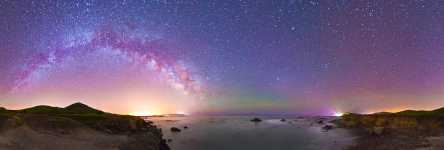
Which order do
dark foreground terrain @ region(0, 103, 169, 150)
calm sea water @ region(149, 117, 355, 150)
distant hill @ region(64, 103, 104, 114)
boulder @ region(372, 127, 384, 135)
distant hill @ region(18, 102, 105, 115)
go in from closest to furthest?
dark foreground terrain @ region(0, 103, 169, 150) < calm sea water @ region(149, 117, 355, 150) < boulder @ region(372, 127, 384, 135) < distant hill @ region(18, 102, 105, 115) < distant hill @ region(64, 103, 104, 114)

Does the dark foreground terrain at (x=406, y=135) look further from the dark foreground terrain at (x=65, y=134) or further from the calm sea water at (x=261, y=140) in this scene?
the dark foreground terrain at (x=65, y=134)

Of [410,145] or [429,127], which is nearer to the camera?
[410,145]

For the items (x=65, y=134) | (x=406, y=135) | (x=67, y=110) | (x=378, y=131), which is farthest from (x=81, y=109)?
(x=406, y=135)

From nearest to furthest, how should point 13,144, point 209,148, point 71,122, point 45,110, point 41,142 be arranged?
point 13,144 < point 41,142 < point 71,122 < point 209,148 < point 45,110

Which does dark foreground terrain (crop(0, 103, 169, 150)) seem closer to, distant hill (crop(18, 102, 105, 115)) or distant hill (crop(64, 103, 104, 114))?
distant hill (crop(18, 102, 105, 115))

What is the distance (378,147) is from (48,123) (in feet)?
133

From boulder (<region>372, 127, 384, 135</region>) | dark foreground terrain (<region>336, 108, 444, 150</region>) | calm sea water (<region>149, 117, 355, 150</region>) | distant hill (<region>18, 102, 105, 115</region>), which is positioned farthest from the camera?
distant hill (<region>18, 102, 105, 115</region>)

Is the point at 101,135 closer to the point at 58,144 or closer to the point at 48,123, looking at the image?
the point at 48,123

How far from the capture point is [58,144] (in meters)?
31.1

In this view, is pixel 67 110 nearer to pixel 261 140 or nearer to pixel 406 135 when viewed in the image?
pixel 261 140

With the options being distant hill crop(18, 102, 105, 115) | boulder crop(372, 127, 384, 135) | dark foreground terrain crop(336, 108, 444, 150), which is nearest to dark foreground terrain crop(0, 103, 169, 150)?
distant hill crop(18, 102, 105, 115)

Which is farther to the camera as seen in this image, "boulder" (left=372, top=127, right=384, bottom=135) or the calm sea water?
"boulder" (left=372, top=127, right=384, bottom=135)

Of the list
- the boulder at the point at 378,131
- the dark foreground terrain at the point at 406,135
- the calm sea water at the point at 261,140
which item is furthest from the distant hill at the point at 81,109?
the boulder at the point at 378,131

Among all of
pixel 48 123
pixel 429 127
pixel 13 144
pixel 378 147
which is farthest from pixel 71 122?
pixel 429 127
